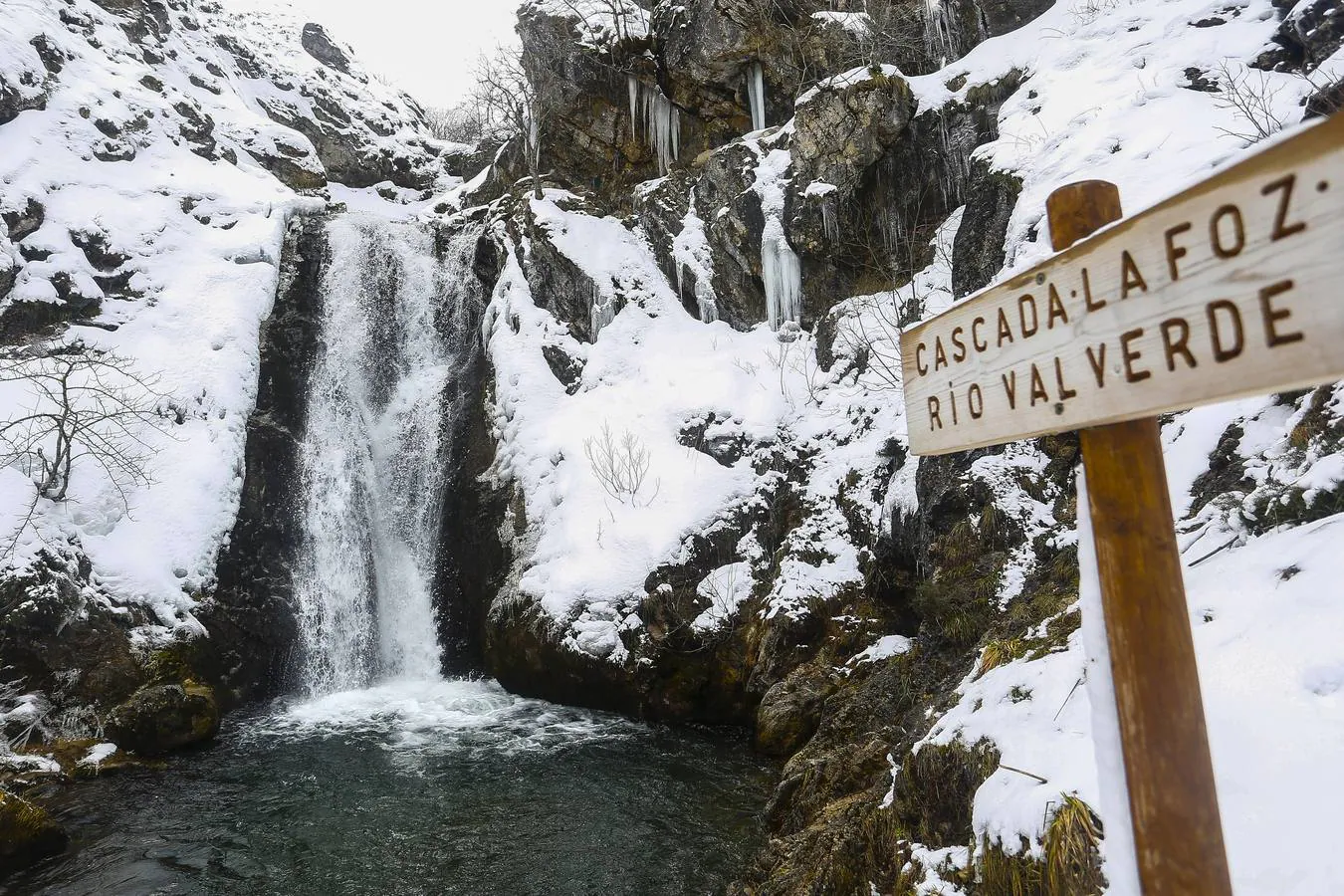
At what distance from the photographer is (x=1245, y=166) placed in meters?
1.24

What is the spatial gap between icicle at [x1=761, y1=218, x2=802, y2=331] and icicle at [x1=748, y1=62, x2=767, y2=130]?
11.6 ft

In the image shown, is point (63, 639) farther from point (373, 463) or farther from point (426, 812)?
point (426, 812)

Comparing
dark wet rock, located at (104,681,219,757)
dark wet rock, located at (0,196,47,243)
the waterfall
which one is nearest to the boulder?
the waterfall

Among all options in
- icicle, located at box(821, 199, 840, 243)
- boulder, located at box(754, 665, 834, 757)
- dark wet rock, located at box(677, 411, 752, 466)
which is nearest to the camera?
boulder, located at box(754, 665, 834, 757)

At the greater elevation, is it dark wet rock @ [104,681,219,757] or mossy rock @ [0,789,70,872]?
dark wet rock @ [104,681,219,757]

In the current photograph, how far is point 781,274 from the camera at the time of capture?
15.2 meters

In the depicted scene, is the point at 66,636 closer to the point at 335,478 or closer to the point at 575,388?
the point at 335,478

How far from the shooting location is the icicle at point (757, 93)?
55.7 feet

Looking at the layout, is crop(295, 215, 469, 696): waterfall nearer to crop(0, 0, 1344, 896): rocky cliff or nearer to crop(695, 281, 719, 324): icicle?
crop(0, 0, 1344, 896): rocky cliff

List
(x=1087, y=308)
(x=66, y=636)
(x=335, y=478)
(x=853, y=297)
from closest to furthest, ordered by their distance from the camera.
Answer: (x=1087, y=308) < (x=66, y=636) < (x=853, y=297) < (x=335, y=478)

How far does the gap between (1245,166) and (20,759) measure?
1302 centimetres

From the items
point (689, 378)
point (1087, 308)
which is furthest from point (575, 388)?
point (1087, 308)

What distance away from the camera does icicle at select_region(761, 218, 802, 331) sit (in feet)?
49.6

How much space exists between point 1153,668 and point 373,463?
54.6ft
